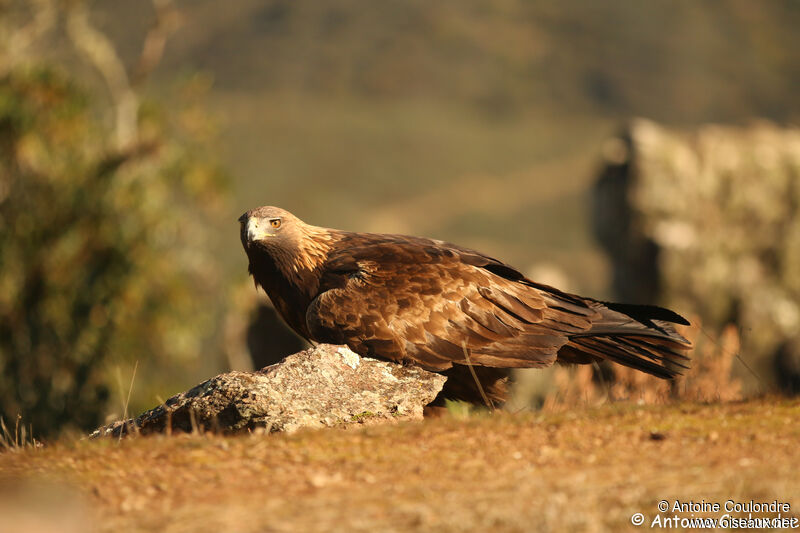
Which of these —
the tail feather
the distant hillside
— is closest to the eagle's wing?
the tail feather

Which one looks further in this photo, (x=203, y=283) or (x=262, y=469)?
(x=203, y=283)

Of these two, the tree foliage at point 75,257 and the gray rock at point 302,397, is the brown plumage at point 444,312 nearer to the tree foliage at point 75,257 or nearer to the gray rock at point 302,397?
the gray rock at point 302,397

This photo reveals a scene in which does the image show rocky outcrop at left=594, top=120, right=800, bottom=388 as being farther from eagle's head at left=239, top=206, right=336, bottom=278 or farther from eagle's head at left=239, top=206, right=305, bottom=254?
eagle's head at left=239, top=206, right=305, bottom=254

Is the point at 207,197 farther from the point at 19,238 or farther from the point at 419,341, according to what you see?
the point at 419,341

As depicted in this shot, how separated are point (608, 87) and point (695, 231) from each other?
16963 centimetres

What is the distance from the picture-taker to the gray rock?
7.32 metres

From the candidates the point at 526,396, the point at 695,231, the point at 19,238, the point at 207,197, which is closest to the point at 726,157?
the point at 695,231

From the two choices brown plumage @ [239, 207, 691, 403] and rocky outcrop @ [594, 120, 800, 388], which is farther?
rocky outcrop @ [594, 120, 800, 388]

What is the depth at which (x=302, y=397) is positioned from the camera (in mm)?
7512

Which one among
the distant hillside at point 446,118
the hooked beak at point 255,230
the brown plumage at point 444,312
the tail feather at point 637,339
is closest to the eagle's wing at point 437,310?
the brown plumage at point 444,312

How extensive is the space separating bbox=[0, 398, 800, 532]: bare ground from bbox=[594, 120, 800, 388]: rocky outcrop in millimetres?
19060

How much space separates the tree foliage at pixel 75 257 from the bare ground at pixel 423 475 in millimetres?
18116

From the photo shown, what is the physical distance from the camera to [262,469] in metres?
5.74

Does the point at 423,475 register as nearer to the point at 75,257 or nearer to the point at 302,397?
the point at 302,397
